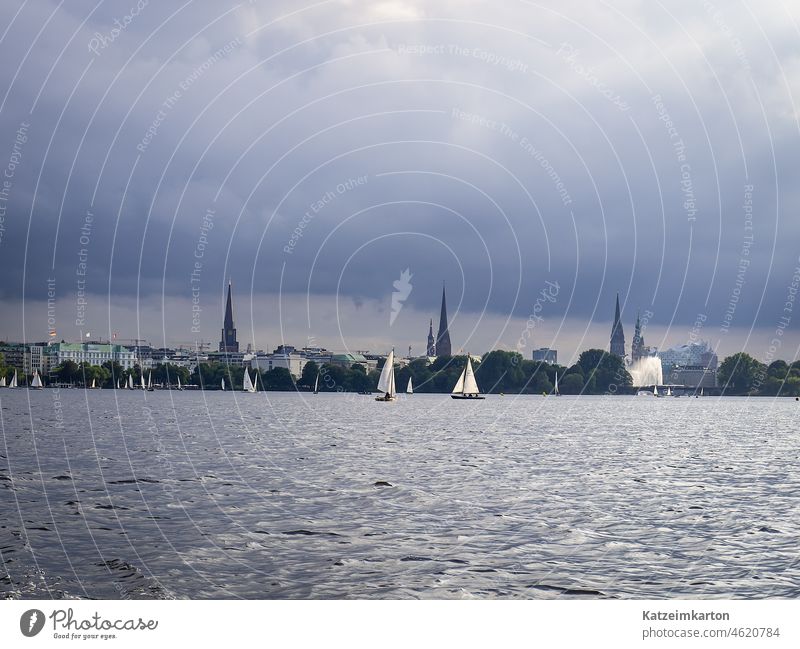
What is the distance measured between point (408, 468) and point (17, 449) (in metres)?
31.8

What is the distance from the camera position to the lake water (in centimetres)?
2686

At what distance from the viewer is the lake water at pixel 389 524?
2686 cm

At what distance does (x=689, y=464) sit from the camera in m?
72.7

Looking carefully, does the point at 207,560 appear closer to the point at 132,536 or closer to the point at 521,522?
the point at 132,536

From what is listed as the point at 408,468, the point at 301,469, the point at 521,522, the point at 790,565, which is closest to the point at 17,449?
the point at 301,469

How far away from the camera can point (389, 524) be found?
3762cm

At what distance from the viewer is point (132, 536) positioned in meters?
33.9

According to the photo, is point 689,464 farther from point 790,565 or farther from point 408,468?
point 790,565

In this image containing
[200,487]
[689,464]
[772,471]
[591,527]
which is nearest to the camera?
[591,527]

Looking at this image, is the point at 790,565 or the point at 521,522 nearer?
the point at 790,565
